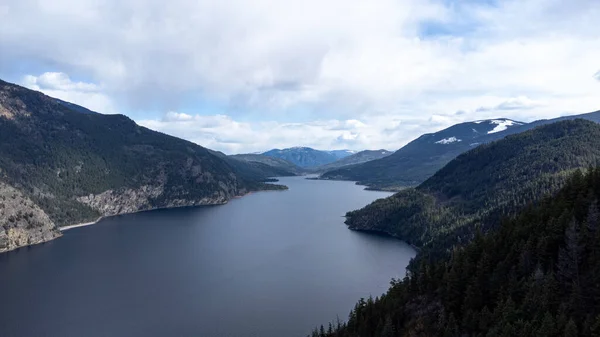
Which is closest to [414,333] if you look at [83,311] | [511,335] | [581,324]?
[511,335]

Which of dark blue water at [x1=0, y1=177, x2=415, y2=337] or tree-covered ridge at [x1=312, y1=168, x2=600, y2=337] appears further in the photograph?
dark blue water at [x1=0, y1=177, x2=415, y2=337]

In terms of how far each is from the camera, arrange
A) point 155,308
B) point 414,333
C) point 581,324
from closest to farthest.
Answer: point 581,324 → point 414,333 → point 155,308

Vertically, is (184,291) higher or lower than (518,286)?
lower

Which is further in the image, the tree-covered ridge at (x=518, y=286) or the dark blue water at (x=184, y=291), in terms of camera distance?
the dark blue water at (x=184, y=291)

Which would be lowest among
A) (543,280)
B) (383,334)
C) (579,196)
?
(383,334)

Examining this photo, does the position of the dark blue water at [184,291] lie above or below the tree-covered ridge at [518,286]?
below

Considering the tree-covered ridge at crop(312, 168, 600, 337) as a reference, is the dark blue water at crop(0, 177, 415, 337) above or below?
below

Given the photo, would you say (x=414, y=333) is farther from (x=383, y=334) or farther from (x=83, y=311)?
(x=83, y=311)

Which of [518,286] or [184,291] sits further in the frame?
[184,291]
